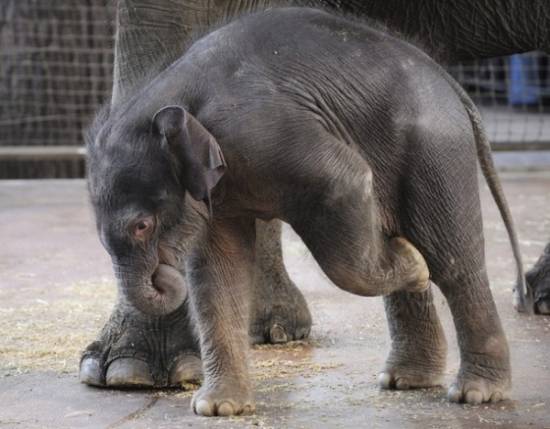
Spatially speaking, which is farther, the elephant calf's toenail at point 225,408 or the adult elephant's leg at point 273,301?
the adult elephant's leg at point 273,301

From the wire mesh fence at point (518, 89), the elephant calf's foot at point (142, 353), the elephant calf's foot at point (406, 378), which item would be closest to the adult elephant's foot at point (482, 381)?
the elephant calf's foot at point (406, 378)

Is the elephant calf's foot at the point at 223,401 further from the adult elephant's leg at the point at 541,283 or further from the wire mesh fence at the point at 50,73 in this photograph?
the wire mesh fence at the point at 50,73

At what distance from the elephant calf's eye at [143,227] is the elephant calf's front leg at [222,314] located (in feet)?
0.74

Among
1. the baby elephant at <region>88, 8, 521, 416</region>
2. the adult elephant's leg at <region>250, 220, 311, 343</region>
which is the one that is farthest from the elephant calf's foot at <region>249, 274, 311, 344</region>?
the baby elephant at <region>88, 8, 521, 416</region>

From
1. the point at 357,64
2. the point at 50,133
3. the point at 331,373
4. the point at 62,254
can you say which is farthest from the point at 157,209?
the point at 50,133

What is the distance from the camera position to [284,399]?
3711 millimetres

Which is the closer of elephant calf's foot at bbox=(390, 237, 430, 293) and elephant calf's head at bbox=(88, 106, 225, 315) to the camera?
elephant calf's head at bbox=(88, 106, 225, 315)

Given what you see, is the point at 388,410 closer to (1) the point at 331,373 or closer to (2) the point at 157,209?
(1) the point at 331,373

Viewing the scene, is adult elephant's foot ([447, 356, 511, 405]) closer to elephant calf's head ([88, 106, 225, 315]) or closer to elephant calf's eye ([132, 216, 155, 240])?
elephant calf's head ([88, 106, 225, 315])

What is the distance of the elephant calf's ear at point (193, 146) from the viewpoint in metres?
3.24

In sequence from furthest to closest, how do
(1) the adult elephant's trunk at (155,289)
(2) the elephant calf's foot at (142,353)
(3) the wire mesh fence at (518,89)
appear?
(3) the wire mesh fence at (518,89) < (2) the elephant calf's foot at (142,353) < (1) the adult elephant's trunk at (155,289)

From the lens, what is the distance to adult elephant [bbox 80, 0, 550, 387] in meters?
3.88

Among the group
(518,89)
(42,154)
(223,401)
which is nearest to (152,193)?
(223,401)

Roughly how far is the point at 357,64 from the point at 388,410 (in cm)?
87
